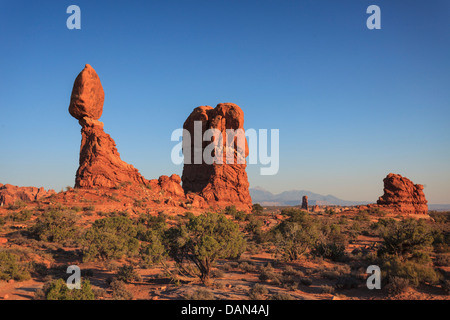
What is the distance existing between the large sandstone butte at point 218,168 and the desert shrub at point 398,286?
32.2 metres

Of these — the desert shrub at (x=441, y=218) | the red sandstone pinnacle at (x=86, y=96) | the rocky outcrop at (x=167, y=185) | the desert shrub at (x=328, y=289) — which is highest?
the red sandstone pinnacle at (x=86, y=96)

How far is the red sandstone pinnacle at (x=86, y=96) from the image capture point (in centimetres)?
3186

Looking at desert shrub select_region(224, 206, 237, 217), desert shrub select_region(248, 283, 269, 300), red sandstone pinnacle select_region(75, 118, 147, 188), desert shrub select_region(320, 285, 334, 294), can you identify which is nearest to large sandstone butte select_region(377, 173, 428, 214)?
desert shrub select_region(224, 206, 237, 217)

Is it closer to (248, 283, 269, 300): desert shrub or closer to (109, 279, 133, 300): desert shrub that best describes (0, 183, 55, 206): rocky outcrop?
(109, 279, 133, 300): desert shrub

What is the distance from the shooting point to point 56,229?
21094 millimetres

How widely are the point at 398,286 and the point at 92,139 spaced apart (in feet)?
106

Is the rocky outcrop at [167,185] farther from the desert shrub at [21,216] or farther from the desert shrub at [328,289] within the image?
the desert shrub at [328,289]

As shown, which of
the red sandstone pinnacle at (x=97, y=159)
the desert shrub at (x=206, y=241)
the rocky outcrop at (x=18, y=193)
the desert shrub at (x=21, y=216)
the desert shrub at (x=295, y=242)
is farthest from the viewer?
the rocky outcrop at (x=18, y=193)

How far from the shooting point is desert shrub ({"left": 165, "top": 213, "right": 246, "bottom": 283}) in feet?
39.9

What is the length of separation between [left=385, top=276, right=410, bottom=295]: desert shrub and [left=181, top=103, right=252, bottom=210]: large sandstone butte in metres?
32.2

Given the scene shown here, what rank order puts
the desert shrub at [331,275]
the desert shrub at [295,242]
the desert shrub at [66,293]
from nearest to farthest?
the desert shrub at [66,293]
the desert shrub at [331,275]
the desert shrub at [295,242]

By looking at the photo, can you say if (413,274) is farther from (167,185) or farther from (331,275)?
(167,185)

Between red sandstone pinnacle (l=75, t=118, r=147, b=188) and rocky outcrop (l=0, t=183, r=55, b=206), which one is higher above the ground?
red sandstone pinnacle (l=75, t=118, r=147, b=188)

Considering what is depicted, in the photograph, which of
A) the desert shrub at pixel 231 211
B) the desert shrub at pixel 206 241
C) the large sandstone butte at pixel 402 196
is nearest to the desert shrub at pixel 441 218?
the large sandstone butte at pixel 402 196
